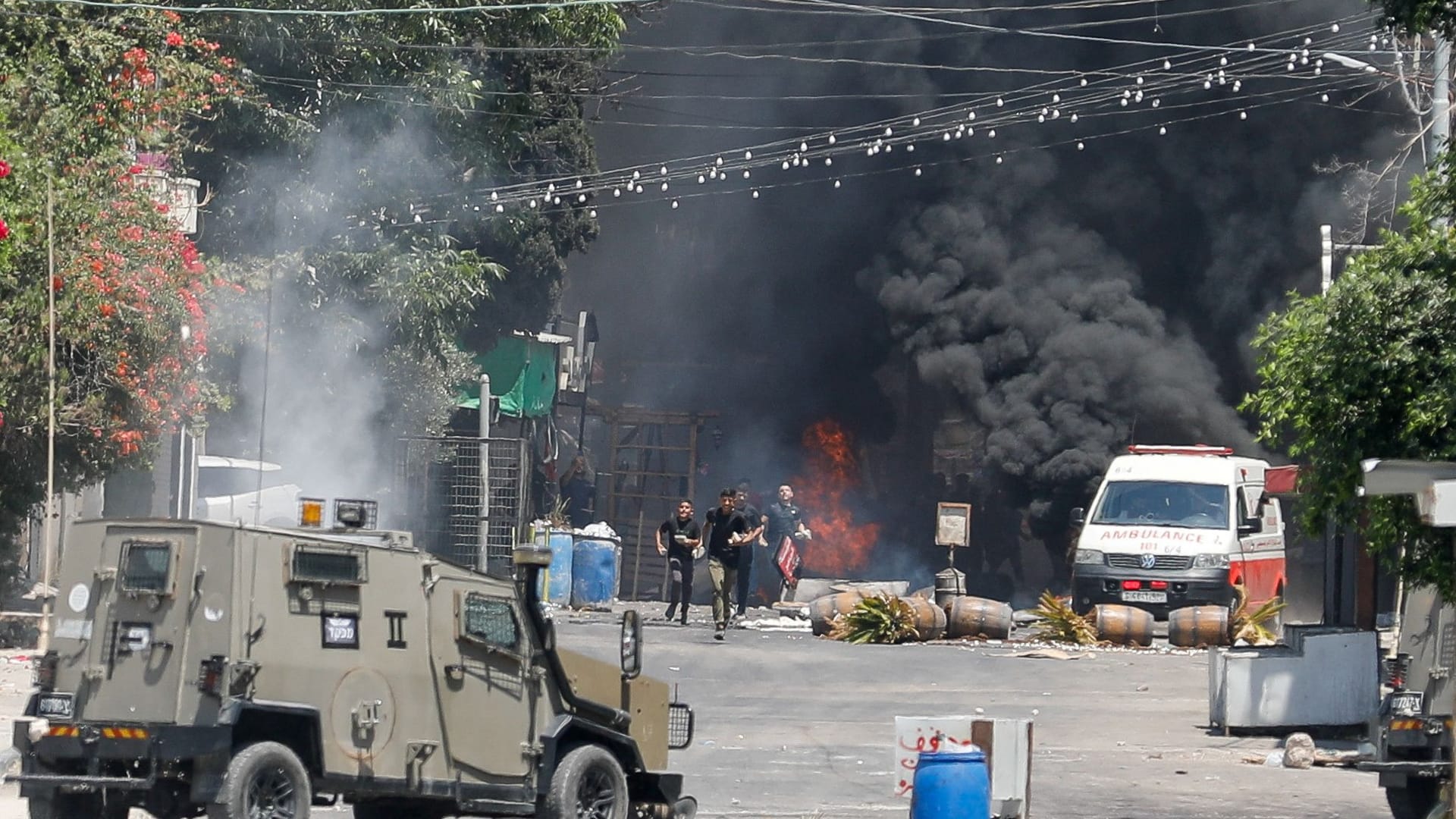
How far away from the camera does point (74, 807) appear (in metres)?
8.07

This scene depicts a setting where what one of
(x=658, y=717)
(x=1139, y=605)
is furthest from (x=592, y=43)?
(x=658, y=717)

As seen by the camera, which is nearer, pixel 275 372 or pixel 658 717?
pixel 658 717

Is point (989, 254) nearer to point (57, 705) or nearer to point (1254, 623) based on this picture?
point (1254, 623)

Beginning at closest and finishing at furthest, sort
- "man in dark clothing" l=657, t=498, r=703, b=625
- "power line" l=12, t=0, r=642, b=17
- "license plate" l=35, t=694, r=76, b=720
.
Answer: "license plate" l=35, t=694, r=76, b=720
"power line" l=12, t=0, r=642, b=17
"man in dark clothing" l=657, t=498, r=703, b=625

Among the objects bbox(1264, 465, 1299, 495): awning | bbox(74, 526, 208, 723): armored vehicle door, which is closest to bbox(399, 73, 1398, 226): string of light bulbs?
bbox(1264, 465, 1299, 495): awning

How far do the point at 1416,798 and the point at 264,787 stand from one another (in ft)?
20.8

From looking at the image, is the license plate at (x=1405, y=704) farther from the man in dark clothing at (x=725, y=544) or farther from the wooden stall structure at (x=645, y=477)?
the wooden stall structure at (x=645, y=477)

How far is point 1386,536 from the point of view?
10961mm

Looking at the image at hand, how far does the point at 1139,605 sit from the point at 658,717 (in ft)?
48.3

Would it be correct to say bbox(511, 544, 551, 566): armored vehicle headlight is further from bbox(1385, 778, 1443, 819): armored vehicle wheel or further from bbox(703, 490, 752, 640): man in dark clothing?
bbox(703, 490, 752, 640): man in dark clothing

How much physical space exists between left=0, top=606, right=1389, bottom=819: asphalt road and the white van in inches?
87.8

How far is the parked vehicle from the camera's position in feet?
74.6

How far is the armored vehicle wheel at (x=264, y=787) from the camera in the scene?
770 cm

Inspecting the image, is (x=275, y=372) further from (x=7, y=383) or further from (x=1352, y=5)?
(x=1352, y=5)
